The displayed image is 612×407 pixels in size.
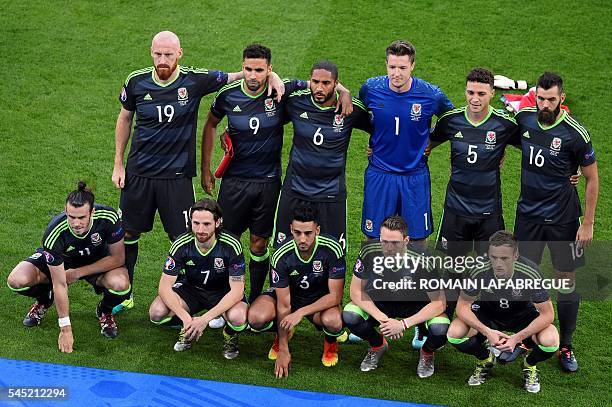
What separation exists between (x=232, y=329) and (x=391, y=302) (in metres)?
1.18

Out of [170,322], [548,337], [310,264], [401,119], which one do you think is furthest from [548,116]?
[170,322]

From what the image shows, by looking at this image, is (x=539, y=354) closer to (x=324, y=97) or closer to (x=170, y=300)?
(x=324, y=97)

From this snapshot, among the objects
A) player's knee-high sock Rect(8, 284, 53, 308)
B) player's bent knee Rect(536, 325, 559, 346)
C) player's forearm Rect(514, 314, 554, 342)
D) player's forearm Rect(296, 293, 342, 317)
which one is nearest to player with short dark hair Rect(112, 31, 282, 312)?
player's knee-high sock Rect(8, 284, 53, 308)

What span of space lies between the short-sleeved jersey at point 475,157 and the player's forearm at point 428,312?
2.59 feet

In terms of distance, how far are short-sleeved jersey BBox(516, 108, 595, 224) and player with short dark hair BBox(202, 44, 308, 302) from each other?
172 cm

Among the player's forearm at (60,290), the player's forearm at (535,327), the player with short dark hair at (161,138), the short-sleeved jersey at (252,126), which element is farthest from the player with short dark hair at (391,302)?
the player's forearm at (60,290)

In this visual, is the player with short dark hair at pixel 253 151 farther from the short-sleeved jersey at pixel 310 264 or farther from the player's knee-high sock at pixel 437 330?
the player's knee-high sock at pixel 437 330

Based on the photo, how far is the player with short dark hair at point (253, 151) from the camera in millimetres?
8297

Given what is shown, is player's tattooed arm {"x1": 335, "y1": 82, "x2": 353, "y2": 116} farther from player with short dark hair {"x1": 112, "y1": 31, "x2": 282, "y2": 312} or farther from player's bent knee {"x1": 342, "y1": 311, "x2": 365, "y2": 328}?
player's bent knee {"x1": 342, "y1": 311, "x2": 365, "y2": 328}

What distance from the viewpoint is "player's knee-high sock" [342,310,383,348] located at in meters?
7.92

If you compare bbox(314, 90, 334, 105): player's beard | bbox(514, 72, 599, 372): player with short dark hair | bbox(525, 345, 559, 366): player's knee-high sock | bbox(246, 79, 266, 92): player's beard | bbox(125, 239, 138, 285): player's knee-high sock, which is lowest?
bbox(525, 345, 559, 366): player's knee-high sock

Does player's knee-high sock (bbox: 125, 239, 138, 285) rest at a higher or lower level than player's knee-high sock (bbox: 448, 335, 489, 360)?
higher

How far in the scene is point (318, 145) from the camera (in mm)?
8242

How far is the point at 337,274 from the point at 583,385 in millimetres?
1925
